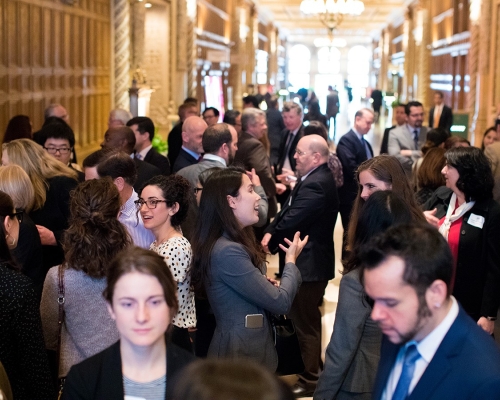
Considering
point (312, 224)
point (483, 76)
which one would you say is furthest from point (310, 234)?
point (483, 76)

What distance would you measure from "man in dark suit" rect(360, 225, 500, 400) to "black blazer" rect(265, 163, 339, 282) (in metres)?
3.25

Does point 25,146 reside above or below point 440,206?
above

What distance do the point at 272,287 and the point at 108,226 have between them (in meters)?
0.77

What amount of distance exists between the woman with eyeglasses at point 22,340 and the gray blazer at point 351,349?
41.2 inches

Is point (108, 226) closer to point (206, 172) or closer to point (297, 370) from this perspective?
point (297, 370)

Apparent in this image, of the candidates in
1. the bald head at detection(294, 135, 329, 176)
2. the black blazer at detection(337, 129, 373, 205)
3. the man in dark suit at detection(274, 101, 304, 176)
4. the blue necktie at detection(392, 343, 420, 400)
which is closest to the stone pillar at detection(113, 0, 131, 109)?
the man in dark suit at detection(274, 101, 304, 176)

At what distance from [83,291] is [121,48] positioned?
984 centimetres

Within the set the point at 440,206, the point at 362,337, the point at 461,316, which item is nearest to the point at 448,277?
the point at 461,316

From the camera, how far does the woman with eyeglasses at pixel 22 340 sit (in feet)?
10.1

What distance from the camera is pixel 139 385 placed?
2.36 m

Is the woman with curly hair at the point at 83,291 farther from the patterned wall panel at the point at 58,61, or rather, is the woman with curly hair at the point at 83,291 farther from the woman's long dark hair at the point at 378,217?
the patterned wall panel at the point at 58,61

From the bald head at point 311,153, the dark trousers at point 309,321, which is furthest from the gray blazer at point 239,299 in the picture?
the bald head at point 311,153

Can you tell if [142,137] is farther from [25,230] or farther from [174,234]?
[174,234]

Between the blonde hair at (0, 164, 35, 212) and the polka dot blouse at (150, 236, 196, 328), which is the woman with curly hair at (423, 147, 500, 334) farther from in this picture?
the blonde hair at (0, 164, 35, 212)
